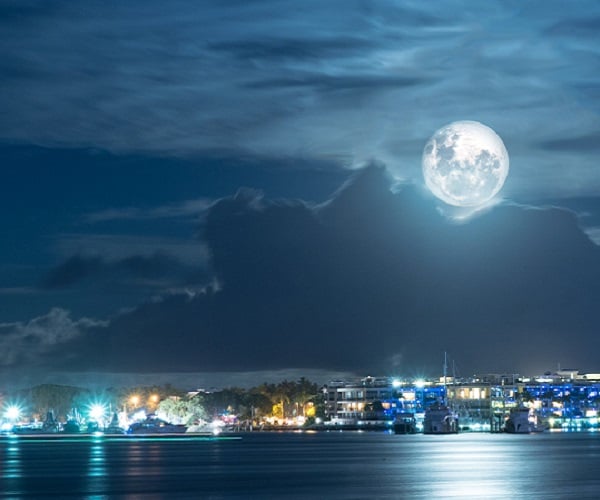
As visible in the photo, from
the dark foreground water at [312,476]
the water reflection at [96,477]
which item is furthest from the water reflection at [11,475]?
the water reflection at [96,477]

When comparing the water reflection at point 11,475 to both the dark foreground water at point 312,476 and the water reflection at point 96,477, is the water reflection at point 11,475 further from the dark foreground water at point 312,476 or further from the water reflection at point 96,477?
the water reflection at point 96,477

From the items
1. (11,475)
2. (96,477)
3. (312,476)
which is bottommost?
(312,476)

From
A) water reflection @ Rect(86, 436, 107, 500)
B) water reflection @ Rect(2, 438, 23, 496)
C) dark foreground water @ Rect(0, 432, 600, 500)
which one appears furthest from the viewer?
water reflection @ Rect(2, 438, 23, 496)

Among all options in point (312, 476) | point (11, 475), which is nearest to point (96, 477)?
point (11, 475)

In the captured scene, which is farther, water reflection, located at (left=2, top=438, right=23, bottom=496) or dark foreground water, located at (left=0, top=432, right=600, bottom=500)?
water reflection, located at (left=2, top=438, right=23, bottom=496)

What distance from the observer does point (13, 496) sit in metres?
99.8

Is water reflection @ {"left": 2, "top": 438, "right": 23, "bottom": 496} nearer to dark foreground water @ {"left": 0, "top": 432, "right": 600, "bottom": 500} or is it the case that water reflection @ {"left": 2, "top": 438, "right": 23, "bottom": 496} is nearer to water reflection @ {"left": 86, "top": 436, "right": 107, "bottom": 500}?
dark foreground water @ {"left": 0, "top": 432, "right": 600, "bottom": 500}

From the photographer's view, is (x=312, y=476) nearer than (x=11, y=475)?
Yes

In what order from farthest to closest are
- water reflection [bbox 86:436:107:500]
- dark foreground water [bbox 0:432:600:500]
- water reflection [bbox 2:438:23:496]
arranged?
water reflection [bbox 2:438:23:496] < water reflection [bbox 86:436:107:500] < dark foreground water [bbox 0:432:600:500]

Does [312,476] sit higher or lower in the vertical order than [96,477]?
lower

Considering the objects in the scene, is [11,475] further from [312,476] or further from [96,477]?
[312,476]

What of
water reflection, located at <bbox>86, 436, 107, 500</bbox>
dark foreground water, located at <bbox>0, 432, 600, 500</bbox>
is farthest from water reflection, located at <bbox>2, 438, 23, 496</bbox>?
water reflection, located at <bbox>86, 436, 107, 500</bbox>

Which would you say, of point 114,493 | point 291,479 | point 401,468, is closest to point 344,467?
point 401,468

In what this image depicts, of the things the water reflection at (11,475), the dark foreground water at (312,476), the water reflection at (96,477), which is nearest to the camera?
the dark foreground water at (312,476)
